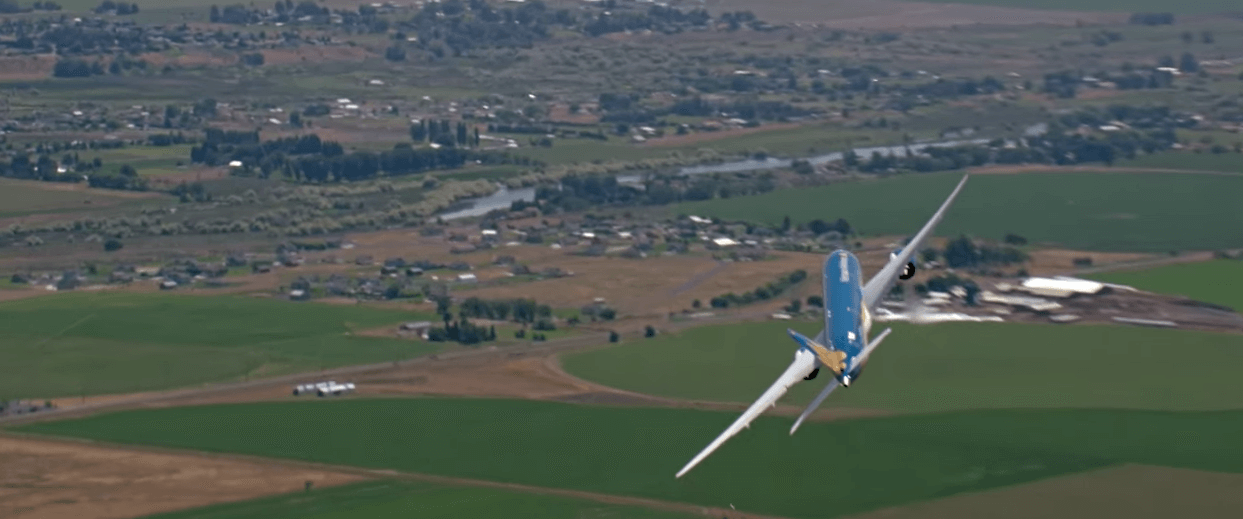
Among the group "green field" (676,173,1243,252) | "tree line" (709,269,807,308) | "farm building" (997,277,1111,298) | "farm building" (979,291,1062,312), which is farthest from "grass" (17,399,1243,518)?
"green field" (676,173,1243,252)

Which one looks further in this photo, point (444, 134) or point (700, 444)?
point (444, 134)

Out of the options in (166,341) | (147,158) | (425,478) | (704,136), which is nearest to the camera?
(425,478)

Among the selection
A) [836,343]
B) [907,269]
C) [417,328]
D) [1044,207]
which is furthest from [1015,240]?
[836,343]

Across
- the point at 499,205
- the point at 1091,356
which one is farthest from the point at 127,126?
the point at 1091,356

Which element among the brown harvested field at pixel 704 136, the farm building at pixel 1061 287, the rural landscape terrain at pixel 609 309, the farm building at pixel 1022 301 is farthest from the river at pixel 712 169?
the farm building at pixel 1022 301

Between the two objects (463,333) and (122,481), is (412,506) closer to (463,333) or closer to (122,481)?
(122,481)

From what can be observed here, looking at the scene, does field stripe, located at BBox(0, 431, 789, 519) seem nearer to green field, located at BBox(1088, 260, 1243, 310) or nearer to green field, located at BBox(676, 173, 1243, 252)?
green field, located at BBox(1088, 260, 1243, 310)
